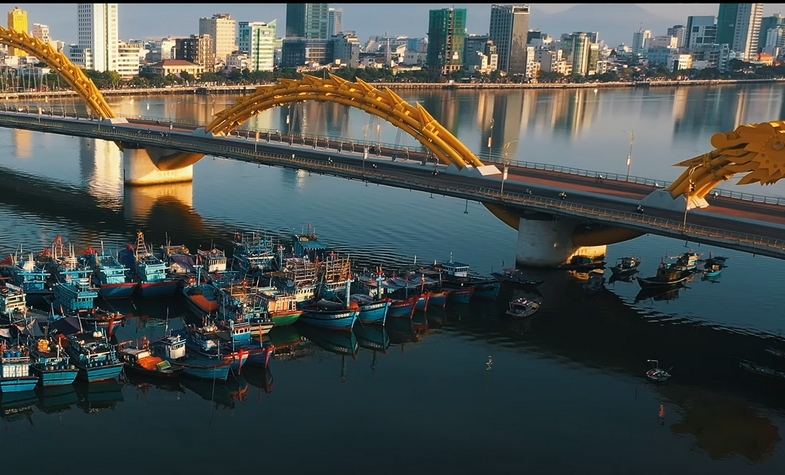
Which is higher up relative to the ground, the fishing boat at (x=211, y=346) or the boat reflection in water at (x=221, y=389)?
the fishing boat at (x=211, y=346)

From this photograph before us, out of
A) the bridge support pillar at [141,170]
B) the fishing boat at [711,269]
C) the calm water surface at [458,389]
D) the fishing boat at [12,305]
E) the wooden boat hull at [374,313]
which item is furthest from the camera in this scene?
the bridge support pillar at [141,170]

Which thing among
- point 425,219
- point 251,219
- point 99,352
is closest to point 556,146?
point 425,219

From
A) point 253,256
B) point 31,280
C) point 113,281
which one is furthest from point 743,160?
point 31,280

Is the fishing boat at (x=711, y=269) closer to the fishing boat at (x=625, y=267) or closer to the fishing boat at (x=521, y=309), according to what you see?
the fishing boat at (x=625, y=267)

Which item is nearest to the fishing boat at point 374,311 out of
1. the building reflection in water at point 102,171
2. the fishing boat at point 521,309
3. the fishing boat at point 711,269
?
the fishing boat at point 521,309

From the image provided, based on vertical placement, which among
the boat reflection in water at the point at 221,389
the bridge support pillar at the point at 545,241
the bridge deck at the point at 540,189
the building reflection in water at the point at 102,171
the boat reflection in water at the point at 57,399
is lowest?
the boat reflection in water at the point at 57,399

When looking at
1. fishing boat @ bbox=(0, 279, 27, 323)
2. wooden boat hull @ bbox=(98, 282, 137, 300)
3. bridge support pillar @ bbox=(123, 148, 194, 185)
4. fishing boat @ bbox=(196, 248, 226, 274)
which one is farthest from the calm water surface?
bridge support pillar @ bbox=(123, 148, 194, 185)

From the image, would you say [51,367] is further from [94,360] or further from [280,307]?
[280,307]
